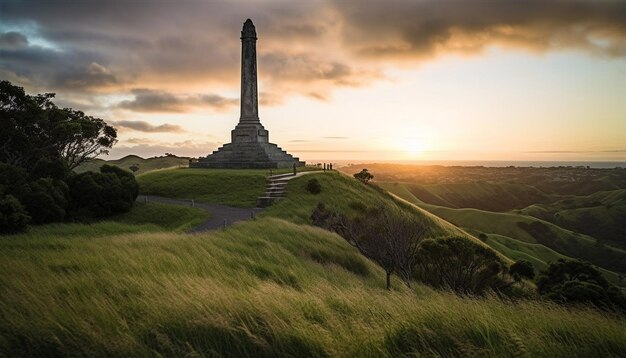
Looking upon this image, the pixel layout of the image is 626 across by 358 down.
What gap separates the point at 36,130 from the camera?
115ft

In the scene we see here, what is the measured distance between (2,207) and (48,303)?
16.7 metres

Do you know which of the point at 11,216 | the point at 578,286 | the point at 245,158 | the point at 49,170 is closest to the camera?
the point at 11,216

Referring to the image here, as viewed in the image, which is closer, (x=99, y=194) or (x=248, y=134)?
(x=99, y=194)

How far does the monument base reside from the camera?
150ft

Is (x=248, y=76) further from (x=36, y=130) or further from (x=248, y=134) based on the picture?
(x=36, y=130)

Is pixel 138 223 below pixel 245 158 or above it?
below

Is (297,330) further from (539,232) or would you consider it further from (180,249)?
(539,232)

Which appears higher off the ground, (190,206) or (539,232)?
(190,206)

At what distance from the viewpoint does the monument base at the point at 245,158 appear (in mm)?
45844

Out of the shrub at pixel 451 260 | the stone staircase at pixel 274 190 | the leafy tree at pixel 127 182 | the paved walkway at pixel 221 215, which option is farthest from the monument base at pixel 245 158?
the shrub at pixel 451 260

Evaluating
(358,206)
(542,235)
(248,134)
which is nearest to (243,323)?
(358,206)

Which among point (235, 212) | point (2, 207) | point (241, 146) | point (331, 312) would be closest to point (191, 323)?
point (331, 312)

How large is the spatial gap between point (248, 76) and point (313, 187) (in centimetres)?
2049

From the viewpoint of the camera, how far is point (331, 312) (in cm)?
682
